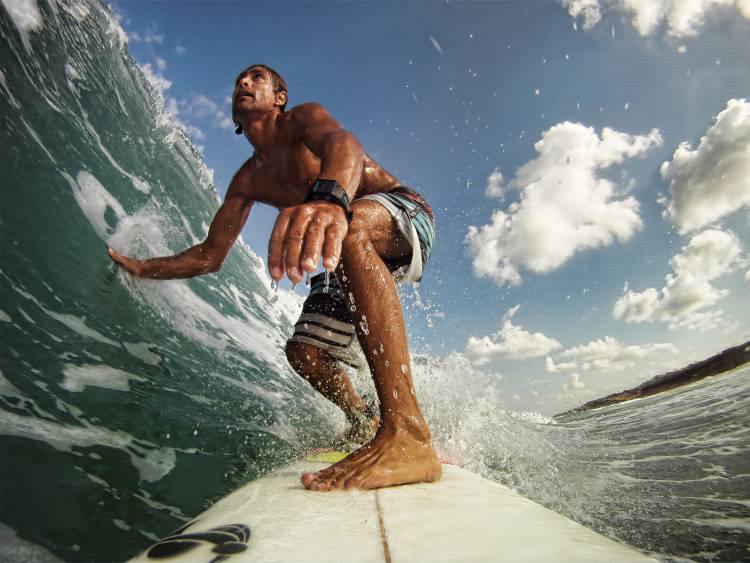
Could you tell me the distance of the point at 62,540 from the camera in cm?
90

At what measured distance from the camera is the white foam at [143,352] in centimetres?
258

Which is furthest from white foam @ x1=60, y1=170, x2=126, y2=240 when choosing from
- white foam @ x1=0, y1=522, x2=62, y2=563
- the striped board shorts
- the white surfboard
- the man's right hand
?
the white surfboard

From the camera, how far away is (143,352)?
268 centimetres

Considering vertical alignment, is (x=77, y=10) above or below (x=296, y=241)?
above

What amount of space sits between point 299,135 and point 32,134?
3.15m

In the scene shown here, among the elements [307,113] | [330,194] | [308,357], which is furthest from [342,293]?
[307,113]

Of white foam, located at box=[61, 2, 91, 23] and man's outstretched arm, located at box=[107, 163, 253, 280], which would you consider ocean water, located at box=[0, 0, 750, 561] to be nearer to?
man's outstretched arm, located at box=[107, 163, 253, 280]

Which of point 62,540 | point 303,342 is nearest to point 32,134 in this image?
point 303,342

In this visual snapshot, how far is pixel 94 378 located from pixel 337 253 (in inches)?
70.1

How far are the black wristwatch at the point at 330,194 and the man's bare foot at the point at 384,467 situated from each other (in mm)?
788

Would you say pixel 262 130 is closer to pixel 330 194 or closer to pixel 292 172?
pixel 292 172

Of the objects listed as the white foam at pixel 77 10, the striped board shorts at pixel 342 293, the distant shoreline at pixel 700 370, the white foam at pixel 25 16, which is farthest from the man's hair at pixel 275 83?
the distant shoreline at pixel 700 370

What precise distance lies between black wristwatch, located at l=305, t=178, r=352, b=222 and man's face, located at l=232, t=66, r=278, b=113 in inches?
70.7

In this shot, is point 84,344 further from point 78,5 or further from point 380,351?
point 78,5
